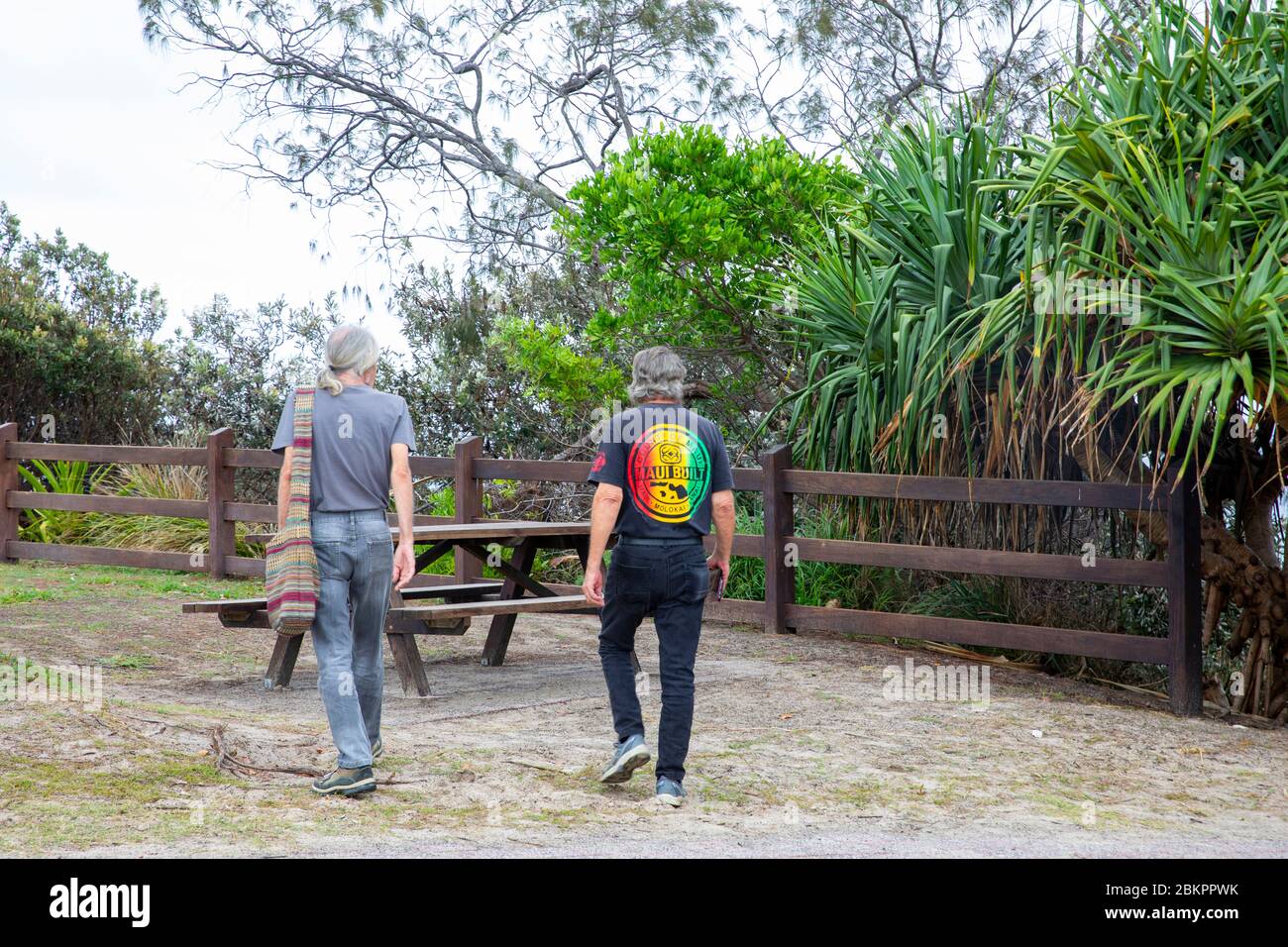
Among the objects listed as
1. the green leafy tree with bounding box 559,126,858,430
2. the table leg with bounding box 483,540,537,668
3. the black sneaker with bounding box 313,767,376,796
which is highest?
the green leafy tree with bounding box 559,126,858,430

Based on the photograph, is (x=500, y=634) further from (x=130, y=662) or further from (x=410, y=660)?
(x=130, y=662)

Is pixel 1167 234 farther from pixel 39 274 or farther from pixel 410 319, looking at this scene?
pixel 39 274

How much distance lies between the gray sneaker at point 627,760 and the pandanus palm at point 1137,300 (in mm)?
3155

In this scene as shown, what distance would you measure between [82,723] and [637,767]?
2775 mm

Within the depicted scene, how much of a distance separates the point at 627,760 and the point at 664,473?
1.19m

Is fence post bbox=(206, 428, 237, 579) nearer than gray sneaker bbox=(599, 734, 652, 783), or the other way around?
gray sneaker bbox=(599, 734, 652, 783)

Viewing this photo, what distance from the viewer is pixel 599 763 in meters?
6.29

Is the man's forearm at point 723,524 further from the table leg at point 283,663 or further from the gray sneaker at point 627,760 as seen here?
the table leg at point 283,663

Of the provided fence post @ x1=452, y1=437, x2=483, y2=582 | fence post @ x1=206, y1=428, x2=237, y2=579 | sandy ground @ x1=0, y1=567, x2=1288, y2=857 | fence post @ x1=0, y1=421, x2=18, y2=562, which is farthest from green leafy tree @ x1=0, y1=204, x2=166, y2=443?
sandy ground @ x1=0, y1=567, x2=1288, y2=857

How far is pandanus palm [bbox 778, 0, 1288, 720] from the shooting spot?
292 inches

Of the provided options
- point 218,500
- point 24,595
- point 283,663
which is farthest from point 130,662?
point 218,500

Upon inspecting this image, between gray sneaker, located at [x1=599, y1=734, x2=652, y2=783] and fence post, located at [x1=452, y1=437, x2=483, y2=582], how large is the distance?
22.7 feet

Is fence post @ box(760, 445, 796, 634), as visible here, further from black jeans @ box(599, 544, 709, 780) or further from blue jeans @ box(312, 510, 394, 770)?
blue jeans @ box(312, 510, 394, 770)

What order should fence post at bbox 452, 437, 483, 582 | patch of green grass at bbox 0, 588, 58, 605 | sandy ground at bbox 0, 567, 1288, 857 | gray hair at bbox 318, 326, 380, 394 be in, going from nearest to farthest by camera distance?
sandy ground at bbox 0, 567, 1288, 857 → gray hair at bbox 318, 326, 380, 394 → patch of green grass at bbox 0, 588, 58, 605 → fence post at bbox 452, 437, 483, 582
